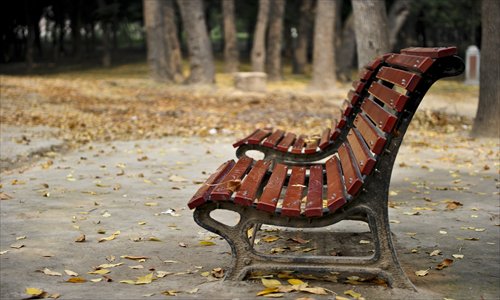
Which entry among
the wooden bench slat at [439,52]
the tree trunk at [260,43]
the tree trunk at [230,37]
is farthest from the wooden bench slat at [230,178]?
the tree trunk at [230,37]

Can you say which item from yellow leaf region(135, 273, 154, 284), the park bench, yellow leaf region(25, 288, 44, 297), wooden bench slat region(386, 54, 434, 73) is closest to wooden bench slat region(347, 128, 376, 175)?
the park bench

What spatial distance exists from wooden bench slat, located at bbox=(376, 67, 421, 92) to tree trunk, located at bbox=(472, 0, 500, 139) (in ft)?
20.9

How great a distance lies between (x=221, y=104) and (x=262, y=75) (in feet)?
11.7

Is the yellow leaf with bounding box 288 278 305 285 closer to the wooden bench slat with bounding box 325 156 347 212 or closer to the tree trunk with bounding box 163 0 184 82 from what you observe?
the wooden bench slat with bounding box 325 156 347 212

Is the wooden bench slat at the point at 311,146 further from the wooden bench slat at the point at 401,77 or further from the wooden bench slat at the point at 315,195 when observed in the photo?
the wooden bench slat at the point at 401,77

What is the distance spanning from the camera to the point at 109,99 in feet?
67.1

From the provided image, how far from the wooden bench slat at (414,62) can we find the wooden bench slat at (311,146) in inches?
46.8

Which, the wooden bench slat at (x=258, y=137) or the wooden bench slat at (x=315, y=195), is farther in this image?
the wooden bench slat at (x=258, y=137)

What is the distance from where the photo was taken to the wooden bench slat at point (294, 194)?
14.4ft

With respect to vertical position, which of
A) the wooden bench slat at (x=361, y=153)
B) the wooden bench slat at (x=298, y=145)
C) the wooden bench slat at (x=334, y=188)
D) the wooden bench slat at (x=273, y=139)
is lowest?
the wooden bench slat at (x=298, y=145)

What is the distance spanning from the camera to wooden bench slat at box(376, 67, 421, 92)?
14.0 feet

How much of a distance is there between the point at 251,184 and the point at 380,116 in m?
0.84

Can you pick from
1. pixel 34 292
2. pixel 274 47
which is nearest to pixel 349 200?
pixel 34 292

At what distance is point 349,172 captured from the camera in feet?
15.7
